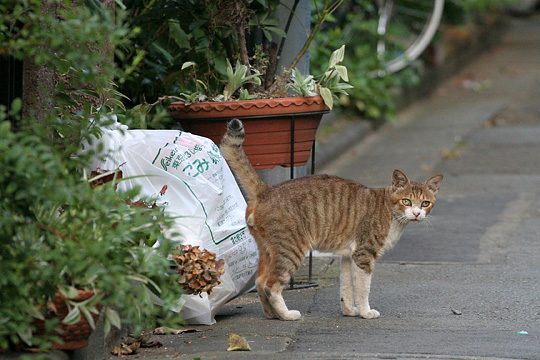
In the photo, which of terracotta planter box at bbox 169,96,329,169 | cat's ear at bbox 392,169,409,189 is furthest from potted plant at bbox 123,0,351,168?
cat's ear at bbox 392,169,409,189

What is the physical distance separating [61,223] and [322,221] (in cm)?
172

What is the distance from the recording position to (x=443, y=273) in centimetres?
620

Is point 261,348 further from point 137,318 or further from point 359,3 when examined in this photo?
point 359,3

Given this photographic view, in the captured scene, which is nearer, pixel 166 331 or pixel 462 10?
pixel 166 331

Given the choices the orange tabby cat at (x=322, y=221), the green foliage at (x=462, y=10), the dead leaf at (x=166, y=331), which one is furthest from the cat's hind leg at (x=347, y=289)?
the green foliage at (x=462, y=10)

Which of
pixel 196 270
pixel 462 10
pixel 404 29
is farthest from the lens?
pixel 462 10

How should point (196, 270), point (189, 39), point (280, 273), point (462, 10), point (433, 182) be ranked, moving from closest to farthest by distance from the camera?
point (196, 270) < point (280, 273) < point (433, 182) < point (189, 39) < point (462, 10)

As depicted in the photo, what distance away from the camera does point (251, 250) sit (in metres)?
5.20

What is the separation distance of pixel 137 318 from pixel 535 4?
18.2 metres

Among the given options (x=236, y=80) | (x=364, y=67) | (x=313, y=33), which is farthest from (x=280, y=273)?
(x=364, y=67)

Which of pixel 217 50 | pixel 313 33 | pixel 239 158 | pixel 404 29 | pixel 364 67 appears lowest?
pixel 239 158

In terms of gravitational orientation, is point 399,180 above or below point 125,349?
above

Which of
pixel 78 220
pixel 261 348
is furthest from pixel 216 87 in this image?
pixel 78 220

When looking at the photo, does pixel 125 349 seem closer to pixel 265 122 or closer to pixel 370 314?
pixel 370 314
